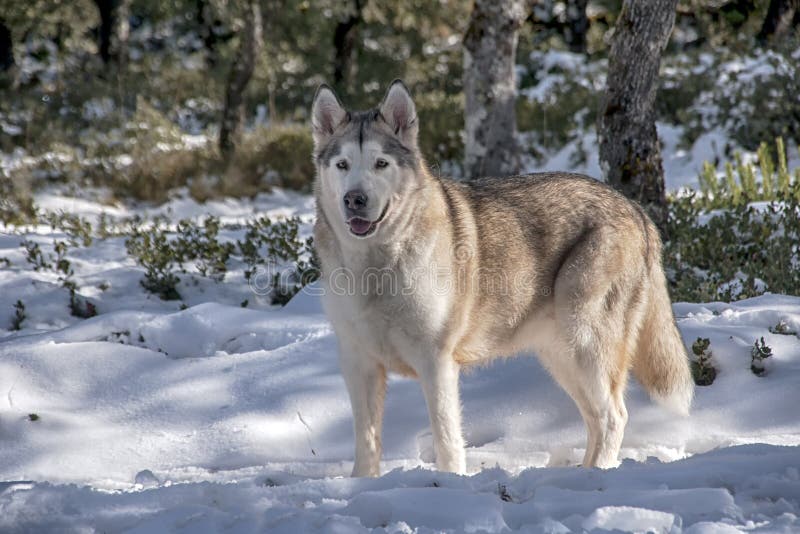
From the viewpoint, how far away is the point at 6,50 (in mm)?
18016

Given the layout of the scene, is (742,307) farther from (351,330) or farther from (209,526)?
(209,526)

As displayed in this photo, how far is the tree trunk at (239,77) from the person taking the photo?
1192 cm

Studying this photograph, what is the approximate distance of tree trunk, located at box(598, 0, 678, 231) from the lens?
260 inches

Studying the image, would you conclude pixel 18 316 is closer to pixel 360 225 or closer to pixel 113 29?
pixel 360 225

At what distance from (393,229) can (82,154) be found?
10430 millimetres

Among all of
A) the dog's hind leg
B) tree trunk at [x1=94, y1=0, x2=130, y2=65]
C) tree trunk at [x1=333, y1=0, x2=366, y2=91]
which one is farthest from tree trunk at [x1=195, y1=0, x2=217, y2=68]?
the dog's hind leg

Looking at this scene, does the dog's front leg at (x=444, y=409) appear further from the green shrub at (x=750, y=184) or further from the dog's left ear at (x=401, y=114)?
the green shrub at (x=750, y=184)

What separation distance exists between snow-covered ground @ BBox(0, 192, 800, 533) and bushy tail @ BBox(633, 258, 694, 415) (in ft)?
0.74

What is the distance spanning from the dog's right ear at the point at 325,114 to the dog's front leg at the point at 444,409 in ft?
4.06

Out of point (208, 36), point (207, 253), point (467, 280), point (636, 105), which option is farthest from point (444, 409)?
point (208, 36)

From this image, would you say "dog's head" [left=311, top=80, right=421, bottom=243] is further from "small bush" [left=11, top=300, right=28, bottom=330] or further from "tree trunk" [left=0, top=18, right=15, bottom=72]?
"tree trunk" [left=0, top=18, right=15, bottom=72]

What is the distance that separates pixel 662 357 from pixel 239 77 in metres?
9.82

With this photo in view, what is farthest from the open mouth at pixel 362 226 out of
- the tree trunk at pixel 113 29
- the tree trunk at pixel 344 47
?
the tree trunk at pixel 113 29

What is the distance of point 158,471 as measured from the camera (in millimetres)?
4000
